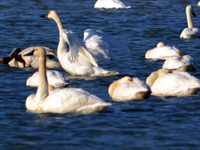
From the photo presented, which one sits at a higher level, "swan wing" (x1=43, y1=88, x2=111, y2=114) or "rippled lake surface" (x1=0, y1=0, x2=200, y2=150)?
"swan wing" (x1=43, y1=88, x2=111, y2=114)

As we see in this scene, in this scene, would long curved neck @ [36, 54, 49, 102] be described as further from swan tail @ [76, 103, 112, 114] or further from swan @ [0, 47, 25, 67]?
swan @ [0, 47, 25, 67]

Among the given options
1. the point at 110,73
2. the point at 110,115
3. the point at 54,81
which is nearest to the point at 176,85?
the point at 110,115

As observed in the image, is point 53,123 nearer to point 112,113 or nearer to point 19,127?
point 19,127

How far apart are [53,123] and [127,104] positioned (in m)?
1.69

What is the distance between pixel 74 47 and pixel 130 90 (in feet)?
7.97

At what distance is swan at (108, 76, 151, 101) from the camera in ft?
33.2

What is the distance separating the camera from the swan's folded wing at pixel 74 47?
38.9 ft

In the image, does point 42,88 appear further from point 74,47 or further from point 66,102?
point 74,47

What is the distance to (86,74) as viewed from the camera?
12773 millimetres

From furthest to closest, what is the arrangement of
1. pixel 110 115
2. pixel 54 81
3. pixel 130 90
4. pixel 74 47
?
pixel 74 47 < pixel 54 81 < pixel 130 90 < pixel 110 115

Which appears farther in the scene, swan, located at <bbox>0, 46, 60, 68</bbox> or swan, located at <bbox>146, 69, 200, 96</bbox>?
swan, located at <bbox>0, 46, 60, 68</bbox>

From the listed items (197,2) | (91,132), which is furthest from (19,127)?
(197,2)

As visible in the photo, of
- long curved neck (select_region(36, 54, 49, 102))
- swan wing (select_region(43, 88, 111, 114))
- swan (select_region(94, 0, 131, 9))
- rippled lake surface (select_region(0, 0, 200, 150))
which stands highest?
swan (select_region(94, 0, 131, 9))

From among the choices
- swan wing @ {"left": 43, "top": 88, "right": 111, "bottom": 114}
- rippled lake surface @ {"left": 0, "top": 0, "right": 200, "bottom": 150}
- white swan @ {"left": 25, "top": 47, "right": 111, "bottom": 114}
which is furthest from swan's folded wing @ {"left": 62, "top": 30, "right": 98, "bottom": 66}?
swan wing @ {"left": 43, "top": 88, "right": 111, "bottom": 114}
